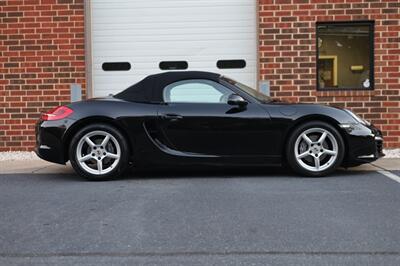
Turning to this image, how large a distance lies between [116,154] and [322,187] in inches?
96.3

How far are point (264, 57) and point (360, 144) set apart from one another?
338cm

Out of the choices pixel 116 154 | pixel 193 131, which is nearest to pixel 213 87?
pixel 193 131

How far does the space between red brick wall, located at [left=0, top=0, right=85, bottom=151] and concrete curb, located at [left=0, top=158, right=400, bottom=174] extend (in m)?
1.34

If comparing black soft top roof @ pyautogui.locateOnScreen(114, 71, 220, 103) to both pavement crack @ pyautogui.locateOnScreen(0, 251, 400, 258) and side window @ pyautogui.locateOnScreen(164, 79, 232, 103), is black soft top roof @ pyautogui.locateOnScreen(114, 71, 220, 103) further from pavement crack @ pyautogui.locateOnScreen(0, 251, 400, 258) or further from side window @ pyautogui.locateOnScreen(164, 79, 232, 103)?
pavement crack @ pyautogui.locateOnScreen(0, 251, 400, 258)

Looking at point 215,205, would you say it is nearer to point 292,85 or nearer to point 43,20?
point 292,85

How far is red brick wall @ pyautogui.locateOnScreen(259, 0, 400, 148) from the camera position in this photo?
9602mm

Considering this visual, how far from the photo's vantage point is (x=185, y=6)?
1002cm

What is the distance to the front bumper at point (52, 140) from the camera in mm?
6754

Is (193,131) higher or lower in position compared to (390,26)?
lower

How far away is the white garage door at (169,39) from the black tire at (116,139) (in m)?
3.47

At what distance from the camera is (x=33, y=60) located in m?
9.91

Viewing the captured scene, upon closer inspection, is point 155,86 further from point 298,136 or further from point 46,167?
point 46,167

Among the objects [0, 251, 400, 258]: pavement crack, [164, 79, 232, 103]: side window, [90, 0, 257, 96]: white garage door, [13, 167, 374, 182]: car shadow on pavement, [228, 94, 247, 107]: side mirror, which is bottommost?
[0, 251, 400, 258]: pavement crack

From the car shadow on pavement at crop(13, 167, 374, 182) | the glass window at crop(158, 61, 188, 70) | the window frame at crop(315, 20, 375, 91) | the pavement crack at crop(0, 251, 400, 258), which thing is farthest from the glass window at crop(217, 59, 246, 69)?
the pavement crack at crop(0, 251, 400, 258)
